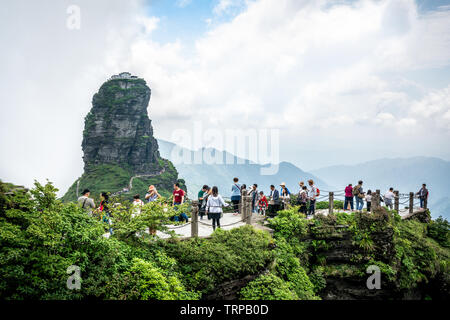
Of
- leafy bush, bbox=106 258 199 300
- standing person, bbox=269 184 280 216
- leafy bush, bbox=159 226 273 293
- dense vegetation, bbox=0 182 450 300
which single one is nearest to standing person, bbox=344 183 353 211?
dense vegetation, bbox=0 182 450 300

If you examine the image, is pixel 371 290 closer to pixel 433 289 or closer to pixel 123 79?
pixel 433 289

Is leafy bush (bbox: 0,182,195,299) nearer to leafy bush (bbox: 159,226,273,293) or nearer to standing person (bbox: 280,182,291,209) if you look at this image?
leafy bush (bbox: 159,226,273,293)

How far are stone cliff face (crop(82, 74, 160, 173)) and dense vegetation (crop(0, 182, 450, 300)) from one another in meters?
94.0

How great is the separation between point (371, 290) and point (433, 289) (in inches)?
162

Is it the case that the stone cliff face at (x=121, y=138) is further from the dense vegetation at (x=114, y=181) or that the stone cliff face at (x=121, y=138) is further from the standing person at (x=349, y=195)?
the standing person at (x=349, y=195)

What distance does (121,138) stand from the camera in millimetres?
97812

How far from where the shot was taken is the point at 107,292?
567 centimetres

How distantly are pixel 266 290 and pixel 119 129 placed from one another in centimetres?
9850

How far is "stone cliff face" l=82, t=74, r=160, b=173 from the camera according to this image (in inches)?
3812

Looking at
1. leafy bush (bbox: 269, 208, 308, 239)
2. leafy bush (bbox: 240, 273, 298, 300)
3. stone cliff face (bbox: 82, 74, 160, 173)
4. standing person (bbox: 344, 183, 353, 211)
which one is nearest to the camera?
leafy bush (bbox: 240, 273, 298, 300)

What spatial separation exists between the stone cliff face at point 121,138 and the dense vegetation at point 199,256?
84.5 meters

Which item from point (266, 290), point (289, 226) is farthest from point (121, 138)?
point (266, 290)

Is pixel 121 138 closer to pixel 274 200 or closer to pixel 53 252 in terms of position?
pixel 274 200
